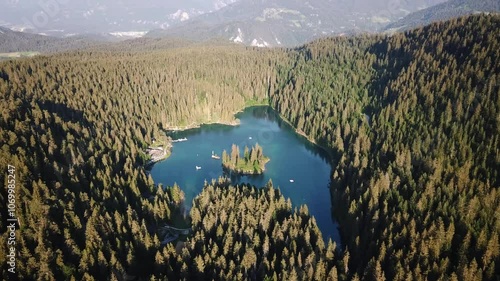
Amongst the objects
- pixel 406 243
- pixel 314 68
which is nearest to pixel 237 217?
pixel 406 243

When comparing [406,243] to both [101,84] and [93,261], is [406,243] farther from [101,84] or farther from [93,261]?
[101,84]

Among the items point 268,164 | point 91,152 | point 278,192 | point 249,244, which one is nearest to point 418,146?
point 278,192

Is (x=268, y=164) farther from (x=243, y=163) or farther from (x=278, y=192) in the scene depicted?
(x=278, y=192)

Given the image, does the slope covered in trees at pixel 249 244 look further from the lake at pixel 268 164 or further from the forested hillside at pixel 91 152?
the lake at pixel 268 164

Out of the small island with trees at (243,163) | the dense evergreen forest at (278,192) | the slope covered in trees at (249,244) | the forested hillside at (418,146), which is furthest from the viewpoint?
the small island with trees at (243,163)

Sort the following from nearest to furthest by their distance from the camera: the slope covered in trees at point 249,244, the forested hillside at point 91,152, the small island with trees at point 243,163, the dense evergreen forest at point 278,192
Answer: the slope covered in trees at point 249,244, the dense evergreen forest at point 278,192, the forested hillside at point 91,152, the small island with trees at point 243,163

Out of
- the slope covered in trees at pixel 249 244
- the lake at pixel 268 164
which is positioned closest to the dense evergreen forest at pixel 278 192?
the slope covered in trees at pixel 249 244
